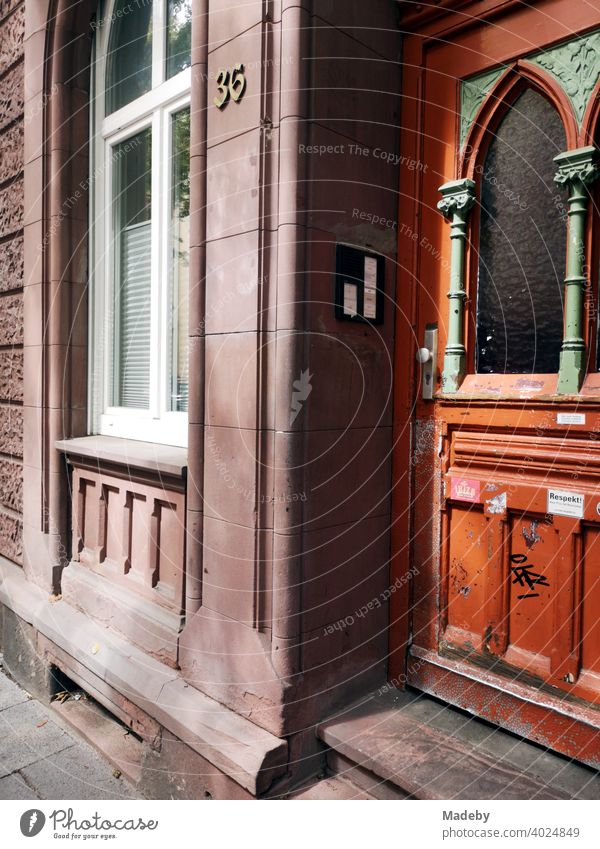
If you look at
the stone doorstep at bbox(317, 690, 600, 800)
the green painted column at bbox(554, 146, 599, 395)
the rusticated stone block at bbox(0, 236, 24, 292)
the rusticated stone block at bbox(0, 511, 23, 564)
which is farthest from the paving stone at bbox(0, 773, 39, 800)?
the rusticated stone block at bbox(0, 236, 24, 292)

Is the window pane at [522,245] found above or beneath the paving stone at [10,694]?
above

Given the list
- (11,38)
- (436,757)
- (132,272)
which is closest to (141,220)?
(132,272)

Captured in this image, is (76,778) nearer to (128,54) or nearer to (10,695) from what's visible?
(10,695)

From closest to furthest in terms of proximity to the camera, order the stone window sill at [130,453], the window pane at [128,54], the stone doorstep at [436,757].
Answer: the stone doorstep at [436,757] → the stone window sill at [130,453] → the window pane at [128,54]

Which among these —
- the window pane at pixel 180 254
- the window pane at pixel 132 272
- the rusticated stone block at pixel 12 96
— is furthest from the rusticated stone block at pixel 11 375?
the rusticated stone block at pixel 12 96

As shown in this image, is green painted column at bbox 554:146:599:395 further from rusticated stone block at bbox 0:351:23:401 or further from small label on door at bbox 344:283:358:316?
rusticated stone block at bbox 0:351:23:401

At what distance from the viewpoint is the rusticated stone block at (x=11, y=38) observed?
4.63 metres

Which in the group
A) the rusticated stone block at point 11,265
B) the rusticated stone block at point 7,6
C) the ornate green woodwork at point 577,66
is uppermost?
the rusticated stone block at point 7,6

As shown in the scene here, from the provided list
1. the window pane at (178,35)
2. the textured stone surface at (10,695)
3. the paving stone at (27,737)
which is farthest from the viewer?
the textured stone surface at (10,695)

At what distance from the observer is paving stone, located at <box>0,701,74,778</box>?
11.3 feet

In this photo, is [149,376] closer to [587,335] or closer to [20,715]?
[20,715]

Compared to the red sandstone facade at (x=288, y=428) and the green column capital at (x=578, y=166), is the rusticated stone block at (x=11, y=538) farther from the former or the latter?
the green column capital at (x=578, y=166)

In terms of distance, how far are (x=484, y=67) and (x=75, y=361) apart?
10.1 ft

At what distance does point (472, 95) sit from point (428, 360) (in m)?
1.12
